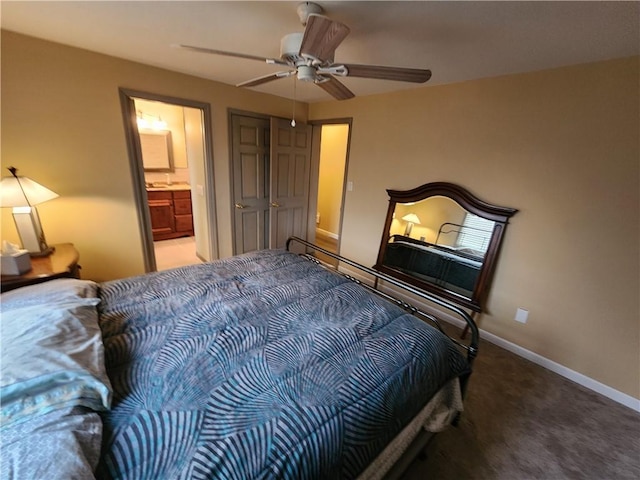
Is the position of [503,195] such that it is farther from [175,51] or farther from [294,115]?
[175,51]

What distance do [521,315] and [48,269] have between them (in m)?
3.73

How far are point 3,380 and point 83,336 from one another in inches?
11.0

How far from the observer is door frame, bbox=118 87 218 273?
2457 millimetres

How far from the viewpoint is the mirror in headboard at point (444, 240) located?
242 centimetres

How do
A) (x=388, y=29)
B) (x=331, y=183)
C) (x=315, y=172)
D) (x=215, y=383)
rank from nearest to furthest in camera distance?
(x=215, y=383)
(x=388, y=29)
(x=315, y=172)
(x=331, y=183)

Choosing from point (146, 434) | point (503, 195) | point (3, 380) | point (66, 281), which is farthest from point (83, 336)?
point (503, 195)

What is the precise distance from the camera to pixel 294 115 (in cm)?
364

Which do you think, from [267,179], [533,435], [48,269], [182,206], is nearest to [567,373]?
[533,435]

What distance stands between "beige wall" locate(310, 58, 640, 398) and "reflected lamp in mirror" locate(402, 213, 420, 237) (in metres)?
0.41

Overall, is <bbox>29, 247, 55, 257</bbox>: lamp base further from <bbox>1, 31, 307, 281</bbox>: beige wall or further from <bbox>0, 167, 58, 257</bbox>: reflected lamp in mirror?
<bbox>1, 31, 307, 281</bbox>: beige wall

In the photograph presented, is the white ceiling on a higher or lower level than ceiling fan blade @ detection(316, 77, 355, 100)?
higher

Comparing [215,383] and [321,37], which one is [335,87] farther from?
[215,383]

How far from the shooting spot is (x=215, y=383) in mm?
1017

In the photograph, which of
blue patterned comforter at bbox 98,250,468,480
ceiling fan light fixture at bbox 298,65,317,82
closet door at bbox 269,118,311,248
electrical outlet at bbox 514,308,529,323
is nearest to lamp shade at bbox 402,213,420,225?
electrical outlet at bbox 514,308,529,323
